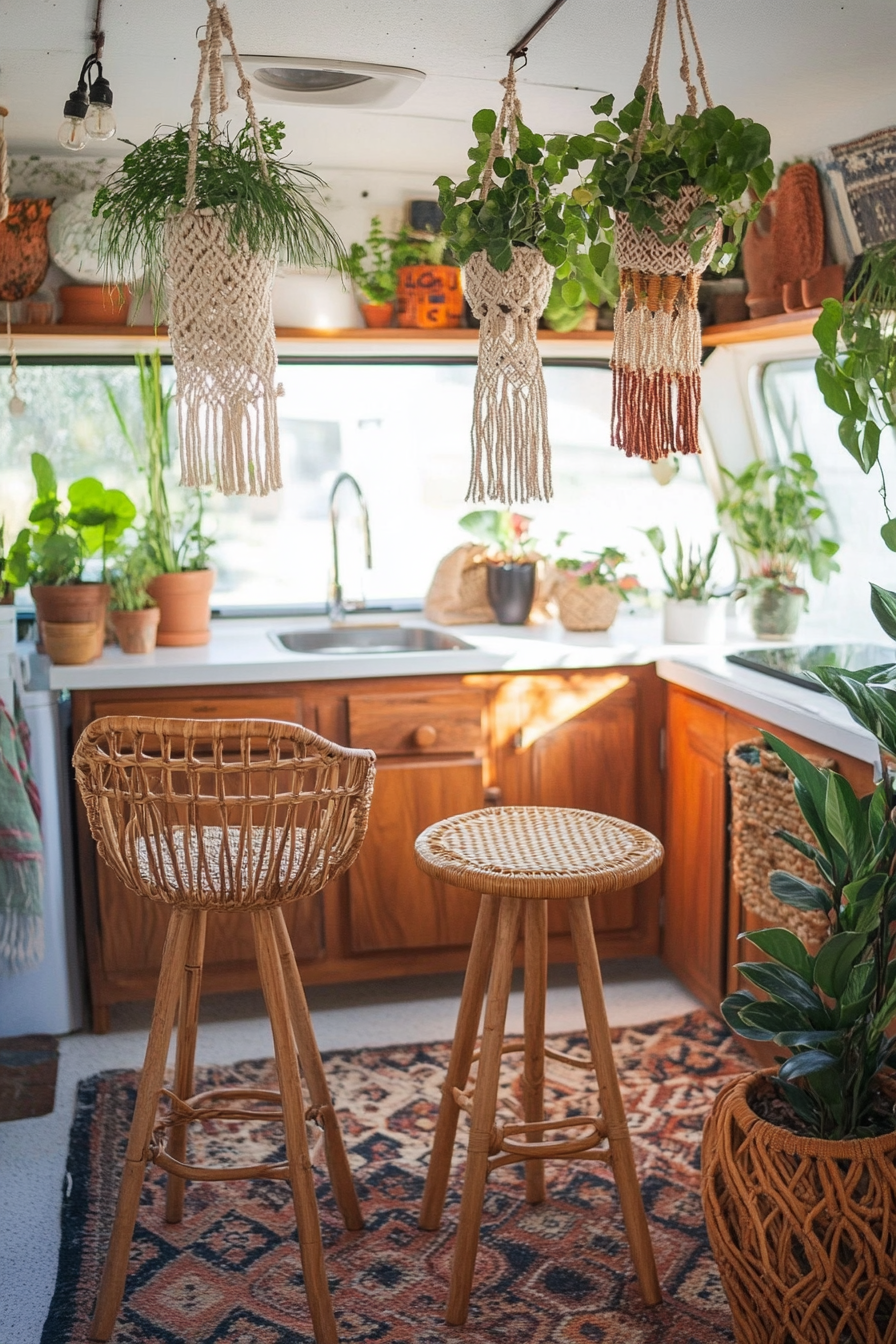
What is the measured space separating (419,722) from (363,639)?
25.5 inches

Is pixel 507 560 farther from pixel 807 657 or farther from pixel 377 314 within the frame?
pixel 807 657

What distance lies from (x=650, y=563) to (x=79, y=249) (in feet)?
6.53

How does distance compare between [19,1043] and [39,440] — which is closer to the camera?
[19,1043]

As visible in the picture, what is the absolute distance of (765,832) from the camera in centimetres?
276

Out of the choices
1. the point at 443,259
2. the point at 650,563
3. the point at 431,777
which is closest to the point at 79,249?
the point at 443,259

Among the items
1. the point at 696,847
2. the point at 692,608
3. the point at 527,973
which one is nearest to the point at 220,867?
the point at 527,973

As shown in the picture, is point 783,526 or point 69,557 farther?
point 783,526

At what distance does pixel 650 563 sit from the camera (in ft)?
14.2

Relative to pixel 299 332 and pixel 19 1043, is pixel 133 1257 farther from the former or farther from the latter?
pixel 299 332

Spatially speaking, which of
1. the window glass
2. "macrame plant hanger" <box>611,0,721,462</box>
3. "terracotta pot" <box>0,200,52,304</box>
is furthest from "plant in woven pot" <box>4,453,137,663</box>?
"macrame plant hanger" <box>611,0,721,462</box>

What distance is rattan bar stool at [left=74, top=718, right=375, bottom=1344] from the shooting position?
200 centimetres

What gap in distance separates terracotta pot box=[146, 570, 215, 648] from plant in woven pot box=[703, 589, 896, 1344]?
1.98 meters

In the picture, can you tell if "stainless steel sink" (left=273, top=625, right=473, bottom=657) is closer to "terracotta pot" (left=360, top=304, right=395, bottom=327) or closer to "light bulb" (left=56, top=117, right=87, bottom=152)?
"terracotta pot" (left=360, top=304, right=395, bottom=327)

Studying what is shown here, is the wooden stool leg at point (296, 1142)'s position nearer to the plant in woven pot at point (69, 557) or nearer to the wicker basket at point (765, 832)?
the wicker basket at point (765, 832)
